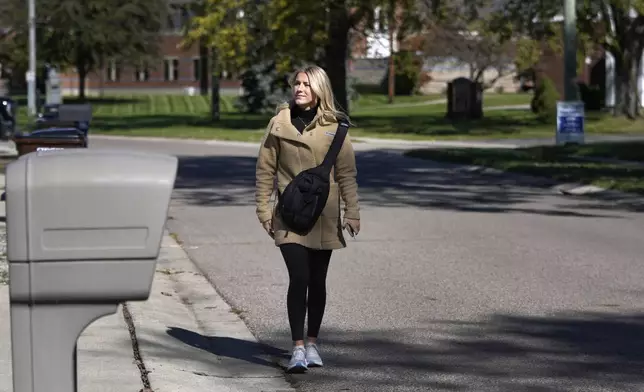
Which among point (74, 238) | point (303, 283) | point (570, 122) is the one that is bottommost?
point (303, 283)

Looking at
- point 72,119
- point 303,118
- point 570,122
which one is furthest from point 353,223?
point 570,122

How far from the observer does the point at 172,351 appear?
7883mm

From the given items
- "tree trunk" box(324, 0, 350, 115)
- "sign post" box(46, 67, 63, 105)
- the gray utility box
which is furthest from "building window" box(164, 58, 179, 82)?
the gray utility box

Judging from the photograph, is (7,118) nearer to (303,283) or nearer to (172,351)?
(172,351)

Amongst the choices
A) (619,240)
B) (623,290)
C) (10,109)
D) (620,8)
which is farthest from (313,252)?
(620,8)

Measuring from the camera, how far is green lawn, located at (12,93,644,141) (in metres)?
41.9

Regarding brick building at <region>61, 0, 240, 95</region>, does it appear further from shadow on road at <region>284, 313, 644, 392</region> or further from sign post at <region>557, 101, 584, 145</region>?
shadow on road at <region>284, 313, 644, 392</region>

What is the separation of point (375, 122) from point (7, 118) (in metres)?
23.9

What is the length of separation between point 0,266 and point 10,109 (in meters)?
17.1

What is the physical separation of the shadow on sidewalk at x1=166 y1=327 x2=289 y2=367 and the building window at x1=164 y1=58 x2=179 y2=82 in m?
84.5

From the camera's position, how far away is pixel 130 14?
68.3 meters

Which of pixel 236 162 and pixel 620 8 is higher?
pixel 620 8

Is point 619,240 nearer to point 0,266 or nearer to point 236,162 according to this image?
point 0,266

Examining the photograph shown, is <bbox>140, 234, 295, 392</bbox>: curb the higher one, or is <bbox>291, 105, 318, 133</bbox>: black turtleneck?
<bbox>291, 105, 318, 133</bbox>: black turtleneck
